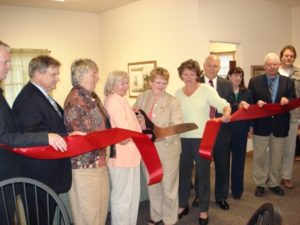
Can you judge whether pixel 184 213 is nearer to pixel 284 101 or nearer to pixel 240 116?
pixel 240 116

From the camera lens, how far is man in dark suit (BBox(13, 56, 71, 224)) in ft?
6.61

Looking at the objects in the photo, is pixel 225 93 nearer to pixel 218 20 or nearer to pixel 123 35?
pixel 218 20

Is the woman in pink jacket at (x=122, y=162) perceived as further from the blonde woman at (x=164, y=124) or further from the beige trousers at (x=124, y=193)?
the blonde woman at (x=164, y=124)

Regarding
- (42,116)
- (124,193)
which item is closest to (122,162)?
(124,193)

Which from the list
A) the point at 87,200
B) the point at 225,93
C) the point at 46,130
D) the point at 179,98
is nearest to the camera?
Answer: the point at 46,130

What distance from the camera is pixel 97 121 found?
2285 mm

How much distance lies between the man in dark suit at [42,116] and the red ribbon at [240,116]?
134cm

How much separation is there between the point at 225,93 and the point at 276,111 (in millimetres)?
662

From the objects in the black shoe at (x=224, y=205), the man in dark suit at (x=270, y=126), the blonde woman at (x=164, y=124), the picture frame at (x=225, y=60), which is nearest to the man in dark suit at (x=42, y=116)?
the blonde woman at (x=164, y=124)

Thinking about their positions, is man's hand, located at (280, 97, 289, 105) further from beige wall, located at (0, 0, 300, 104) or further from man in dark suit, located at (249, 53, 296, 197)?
beige wall, located at (0, 0, 300, 104)

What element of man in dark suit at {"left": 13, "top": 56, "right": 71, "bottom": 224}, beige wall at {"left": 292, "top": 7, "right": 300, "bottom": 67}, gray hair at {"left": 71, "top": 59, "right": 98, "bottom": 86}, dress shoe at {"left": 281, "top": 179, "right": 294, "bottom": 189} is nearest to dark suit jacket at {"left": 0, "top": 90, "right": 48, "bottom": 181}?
man in dark suit at {"left": 13, "top": 56, "right": 71, "bottom": 224}

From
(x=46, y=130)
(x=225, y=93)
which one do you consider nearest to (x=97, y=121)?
(x=46, y=130)

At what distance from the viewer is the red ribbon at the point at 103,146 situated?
1995 mm

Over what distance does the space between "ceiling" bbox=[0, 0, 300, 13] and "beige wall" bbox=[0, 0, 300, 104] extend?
0.52 ft
